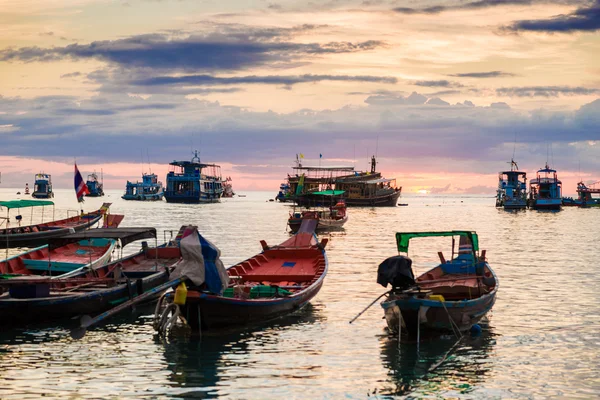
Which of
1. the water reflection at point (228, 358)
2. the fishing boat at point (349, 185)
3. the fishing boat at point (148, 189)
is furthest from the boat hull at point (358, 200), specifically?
the water reflection at point (228, 358)

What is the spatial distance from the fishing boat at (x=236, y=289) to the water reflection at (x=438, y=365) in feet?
11.8

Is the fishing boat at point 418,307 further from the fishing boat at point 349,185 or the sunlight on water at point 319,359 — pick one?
the fishing boat at point 349,185

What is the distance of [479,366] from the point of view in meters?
16.5

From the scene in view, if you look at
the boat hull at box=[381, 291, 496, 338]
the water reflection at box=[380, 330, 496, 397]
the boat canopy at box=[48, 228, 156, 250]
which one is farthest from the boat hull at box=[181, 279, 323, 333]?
the boat canopy at box=[48, 228, 156, 250]

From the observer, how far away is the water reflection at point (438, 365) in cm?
1490

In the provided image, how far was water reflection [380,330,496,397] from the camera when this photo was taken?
14.9 meters

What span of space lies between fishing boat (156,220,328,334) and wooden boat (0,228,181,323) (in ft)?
10.4

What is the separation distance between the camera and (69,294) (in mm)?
20203

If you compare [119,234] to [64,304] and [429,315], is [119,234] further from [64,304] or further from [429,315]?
[429,315]

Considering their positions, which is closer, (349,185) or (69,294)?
(69,294)

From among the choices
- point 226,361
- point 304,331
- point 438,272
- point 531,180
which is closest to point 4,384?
point 226,361

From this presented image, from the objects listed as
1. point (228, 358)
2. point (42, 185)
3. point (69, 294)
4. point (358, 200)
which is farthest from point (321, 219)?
point (42, 185)

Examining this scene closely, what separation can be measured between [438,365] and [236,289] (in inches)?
268

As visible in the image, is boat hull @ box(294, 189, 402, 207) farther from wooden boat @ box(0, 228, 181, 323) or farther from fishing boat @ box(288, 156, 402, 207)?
wooden boat @ box(0, 228, 181, 323)
